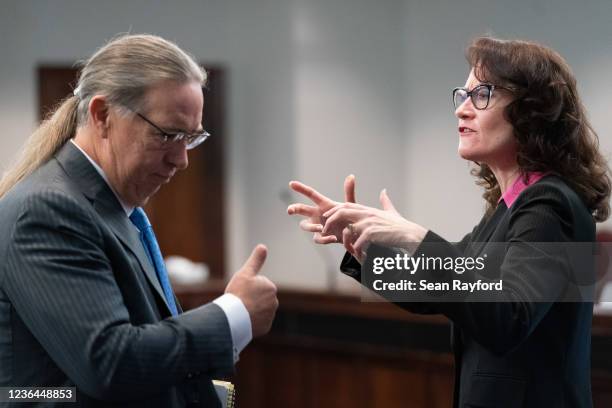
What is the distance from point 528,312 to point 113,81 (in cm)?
85

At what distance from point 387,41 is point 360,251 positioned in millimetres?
4537

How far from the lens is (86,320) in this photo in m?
1.35

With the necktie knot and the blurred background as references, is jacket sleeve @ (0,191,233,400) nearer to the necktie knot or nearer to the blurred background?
the necktie knot

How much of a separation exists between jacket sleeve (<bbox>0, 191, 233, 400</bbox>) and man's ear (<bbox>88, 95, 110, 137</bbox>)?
189mm

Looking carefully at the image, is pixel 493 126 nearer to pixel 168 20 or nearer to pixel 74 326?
pixel 74 326

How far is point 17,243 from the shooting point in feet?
4.54

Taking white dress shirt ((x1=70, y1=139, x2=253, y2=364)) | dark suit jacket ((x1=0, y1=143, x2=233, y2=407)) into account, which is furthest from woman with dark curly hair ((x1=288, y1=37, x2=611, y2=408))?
dark suit jacket ((x1=0, y1=143, x2=233, y2=407))

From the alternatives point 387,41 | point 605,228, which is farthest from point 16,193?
point 387,41

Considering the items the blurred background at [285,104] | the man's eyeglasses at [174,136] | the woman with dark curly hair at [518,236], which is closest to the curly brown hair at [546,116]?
the woman with dark curly hair at [518,236]

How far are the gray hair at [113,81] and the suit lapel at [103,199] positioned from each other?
62 millimetres

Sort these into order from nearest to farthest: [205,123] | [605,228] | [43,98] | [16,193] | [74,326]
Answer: [74,326] → [16,193] → [605,228] → [43,98] → [205,123]

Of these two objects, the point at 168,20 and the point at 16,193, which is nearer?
the point at 16,193

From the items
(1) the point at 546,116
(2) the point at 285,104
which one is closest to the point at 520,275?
(1) the point at 546,116

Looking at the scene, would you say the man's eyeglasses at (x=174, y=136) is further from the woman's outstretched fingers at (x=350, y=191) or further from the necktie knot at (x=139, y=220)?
the woman's outstretched fingers at (x=350, y=191)
